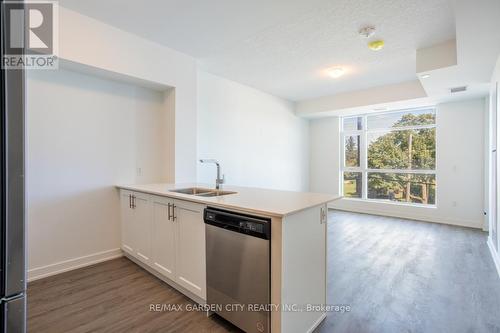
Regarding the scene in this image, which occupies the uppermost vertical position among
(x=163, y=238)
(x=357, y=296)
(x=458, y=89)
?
(x=458, y=89)

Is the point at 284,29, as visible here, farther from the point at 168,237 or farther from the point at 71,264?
the point at 71,264

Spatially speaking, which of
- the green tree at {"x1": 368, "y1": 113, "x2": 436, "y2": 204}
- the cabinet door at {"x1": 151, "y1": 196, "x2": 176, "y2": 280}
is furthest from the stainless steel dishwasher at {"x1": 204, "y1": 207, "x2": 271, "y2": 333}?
the green tree at {"x1": 368, "y1": 113, "x2": 436, "y2": 204}

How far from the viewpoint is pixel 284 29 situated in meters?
2.77

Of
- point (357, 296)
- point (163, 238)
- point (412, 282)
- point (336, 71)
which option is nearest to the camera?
point (357, 296)

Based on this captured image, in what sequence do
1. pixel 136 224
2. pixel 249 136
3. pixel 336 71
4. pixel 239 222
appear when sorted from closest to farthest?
1. pixel 239 222
2. pixel 136 224
3. pixel 336 71
4. pixel 249 136

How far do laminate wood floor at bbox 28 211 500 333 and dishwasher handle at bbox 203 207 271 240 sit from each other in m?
0.79

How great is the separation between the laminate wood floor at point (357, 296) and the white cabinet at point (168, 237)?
7.8 inches

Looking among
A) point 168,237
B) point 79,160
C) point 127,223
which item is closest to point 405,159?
point 168,237

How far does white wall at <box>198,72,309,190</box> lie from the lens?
417 cm

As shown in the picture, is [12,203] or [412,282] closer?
[12,203]

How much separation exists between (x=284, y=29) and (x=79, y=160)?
9.30 feet

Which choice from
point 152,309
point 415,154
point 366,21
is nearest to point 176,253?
point 152,309

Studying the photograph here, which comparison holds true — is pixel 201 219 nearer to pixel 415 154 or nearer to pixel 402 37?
pixel 402 37

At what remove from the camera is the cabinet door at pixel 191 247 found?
1.97 meters
